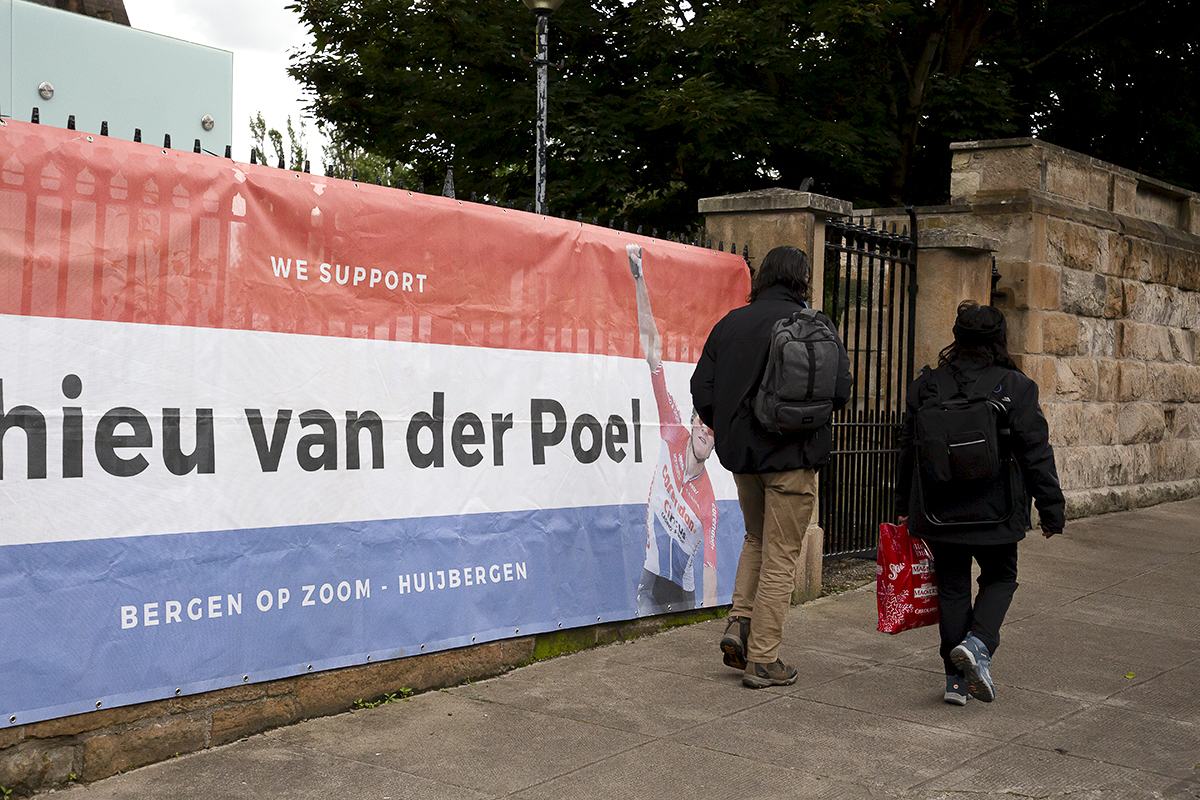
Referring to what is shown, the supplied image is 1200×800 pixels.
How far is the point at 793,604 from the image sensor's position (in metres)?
7.27

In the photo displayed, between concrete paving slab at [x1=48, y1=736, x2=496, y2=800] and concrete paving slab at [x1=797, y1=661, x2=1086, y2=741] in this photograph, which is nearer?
concrete paving slab at [x1=48, y1=736, x2=496, y2=800]

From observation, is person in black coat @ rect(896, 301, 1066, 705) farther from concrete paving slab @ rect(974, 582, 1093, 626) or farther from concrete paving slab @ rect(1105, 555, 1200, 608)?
concrete paving slab @ rect(1105, 555, 1200, 608)

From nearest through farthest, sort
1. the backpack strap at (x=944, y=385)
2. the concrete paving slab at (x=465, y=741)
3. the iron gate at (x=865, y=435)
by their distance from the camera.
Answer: the concrete paving slab at (x=465, y=741)
the backpack strap at (x=944, y=385)
the iron gate at (x=865, y=435)

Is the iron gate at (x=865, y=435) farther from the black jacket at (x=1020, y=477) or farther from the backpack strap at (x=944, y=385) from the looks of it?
the black jacket at (x=1020, y=477)

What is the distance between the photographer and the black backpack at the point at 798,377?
17.2 feet

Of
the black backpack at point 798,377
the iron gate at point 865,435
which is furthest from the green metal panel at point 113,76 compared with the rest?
the iron gate at point 865,435

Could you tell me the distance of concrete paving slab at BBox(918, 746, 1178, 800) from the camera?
4133mm

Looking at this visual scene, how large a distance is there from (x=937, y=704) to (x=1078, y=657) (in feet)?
4.47

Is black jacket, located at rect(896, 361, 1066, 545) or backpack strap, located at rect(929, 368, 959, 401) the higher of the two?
backpack strap, located at rect(929, 368, 959, 401)

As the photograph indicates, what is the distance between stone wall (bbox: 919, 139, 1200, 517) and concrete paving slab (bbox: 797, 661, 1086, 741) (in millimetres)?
4836

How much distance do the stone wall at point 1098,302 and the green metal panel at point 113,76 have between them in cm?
546

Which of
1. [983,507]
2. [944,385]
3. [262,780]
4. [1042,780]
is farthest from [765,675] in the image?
[262,780]

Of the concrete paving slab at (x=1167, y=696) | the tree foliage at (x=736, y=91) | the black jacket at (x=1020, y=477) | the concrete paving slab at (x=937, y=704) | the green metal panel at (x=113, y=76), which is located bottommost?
the concrete paving slab at (x=1167, y=696)

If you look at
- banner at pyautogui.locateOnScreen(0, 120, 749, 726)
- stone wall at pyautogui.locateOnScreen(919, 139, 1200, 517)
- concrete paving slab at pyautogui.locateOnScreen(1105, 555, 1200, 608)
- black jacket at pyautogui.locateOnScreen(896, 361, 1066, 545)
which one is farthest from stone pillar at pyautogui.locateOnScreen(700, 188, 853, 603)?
stone wall at pyautogui.locateOnScreen(919, 139, 1200, 517)
